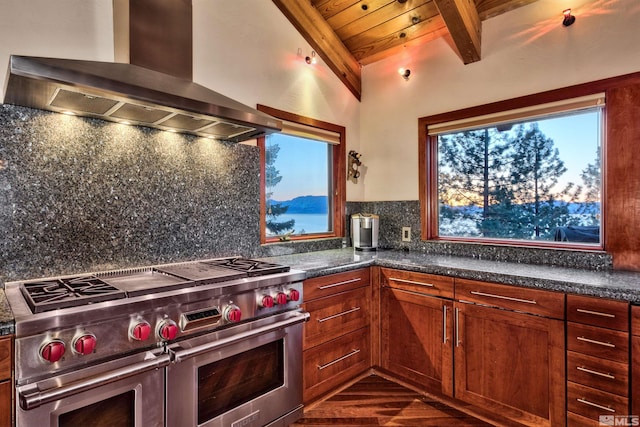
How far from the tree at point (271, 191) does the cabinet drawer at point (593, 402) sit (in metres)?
2.01

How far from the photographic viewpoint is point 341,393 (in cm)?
235

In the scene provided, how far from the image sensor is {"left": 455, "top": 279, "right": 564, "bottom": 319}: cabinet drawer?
1.74 metres

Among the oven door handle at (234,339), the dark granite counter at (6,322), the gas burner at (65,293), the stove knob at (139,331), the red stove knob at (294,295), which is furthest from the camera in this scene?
the red stove knob at (294,295)

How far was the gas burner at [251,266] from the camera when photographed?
1803 millimetres

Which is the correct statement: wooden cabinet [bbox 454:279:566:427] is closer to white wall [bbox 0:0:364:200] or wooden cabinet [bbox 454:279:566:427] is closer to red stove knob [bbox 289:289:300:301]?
red stove knob [bbox 289:289:300:301]

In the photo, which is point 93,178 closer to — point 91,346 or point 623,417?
point 91,346

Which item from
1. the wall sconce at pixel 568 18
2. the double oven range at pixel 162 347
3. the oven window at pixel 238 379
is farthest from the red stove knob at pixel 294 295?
the wall sconce at pixel 568 18

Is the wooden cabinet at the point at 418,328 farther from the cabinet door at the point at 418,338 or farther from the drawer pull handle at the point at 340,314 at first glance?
the drawer pull handle at the point at 340,314

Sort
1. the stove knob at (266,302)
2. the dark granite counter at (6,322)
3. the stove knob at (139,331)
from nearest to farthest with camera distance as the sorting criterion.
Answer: the dark granite counter at (6,322) < the stove knob at (139,331) < the stove knob at (266,302)

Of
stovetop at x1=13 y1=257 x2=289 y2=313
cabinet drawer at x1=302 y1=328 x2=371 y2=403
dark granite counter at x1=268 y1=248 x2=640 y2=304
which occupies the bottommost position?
cabinet drawer at x1=302 y1=328 x2=371 y2=403

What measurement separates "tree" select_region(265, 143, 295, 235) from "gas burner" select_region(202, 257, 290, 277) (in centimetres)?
57

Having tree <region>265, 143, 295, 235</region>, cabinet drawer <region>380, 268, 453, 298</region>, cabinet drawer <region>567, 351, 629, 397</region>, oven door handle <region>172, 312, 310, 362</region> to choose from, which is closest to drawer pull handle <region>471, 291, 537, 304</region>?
cabinet drawer <region>380, 268, 453, 298</region>

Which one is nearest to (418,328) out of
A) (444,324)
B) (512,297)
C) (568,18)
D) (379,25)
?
(444,324)

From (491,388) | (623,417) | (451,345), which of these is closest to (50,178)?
(451,345)
